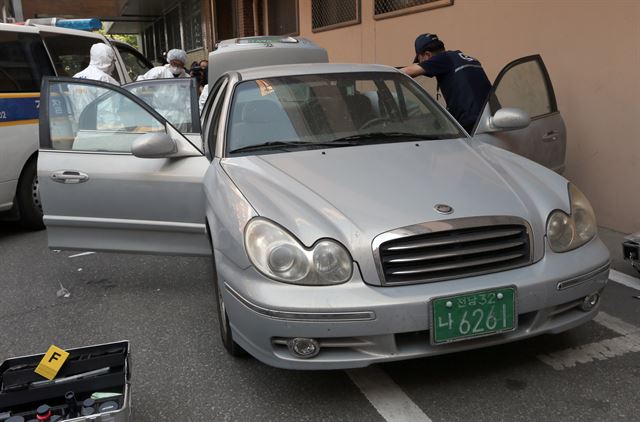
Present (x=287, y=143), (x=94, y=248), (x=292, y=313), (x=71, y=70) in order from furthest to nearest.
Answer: (x=71, y=70), (x=94, y=248), (x=287, y=143), (x=292, y=313)

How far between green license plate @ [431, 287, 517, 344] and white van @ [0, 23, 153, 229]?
15.6 ft

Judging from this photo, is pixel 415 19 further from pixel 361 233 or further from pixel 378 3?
pixel 361 233

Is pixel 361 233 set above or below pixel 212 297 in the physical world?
above

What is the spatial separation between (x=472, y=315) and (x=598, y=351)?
41.4 inches

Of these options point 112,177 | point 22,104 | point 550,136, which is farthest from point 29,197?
point 550,136

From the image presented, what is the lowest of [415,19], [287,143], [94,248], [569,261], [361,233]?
[94,248]

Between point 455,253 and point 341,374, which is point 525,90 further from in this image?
point 341,374

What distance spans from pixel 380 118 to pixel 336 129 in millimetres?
326

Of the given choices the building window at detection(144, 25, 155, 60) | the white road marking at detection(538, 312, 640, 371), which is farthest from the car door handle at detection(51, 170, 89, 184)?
the building window at detection(144, 25, 155, 60)

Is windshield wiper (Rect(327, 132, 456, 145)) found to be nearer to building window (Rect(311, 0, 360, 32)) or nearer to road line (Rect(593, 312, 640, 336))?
road line (Rect(593, 312, 640, 336))

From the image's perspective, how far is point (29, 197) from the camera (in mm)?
5934

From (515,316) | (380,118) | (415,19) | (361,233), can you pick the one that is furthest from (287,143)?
(415,19)

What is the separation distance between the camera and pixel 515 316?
2.43 metres

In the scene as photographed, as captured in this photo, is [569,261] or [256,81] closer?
[569,261]
